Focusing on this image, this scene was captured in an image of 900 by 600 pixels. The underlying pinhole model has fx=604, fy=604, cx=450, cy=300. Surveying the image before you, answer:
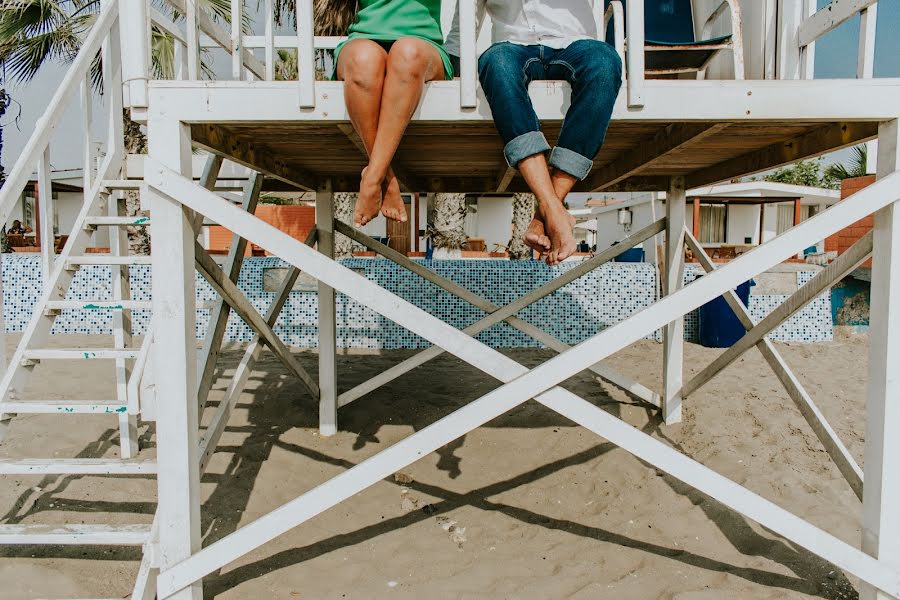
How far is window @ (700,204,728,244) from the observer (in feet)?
65.2

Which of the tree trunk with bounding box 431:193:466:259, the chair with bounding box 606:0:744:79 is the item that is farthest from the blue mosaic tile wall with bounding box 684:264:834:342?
the chair with bounding box 606:0:744:79

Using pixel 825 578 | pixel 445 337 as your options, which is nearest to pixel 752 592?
pixel 825 578

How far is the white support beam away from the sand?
2.29 m

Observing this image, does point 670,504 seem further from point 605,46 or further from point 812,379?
point 812,379

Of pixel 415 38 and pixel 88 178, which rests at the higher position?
pixel 415 38

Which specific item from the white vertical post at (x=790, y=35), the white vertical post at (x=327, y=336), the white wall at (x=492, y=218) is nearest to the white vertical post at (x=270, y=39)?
the white vertical post at (x=327, y=336)

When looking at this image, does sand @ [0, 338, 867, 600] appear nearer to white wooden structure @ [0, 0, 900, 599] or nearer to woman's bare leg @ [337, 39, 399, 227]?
white wooden structure @ [0, 0, 900, 599]

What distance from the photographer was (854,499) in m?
3.07

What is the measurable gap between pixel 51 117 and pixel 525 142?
116 inches

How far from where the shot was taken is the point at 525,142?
2037 millimetres

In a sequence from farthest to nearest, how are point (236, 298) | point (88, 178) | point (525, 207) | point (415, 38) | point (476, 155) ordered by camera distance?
point (525, 207) → point (88, 178) → point (476, 155) → point (236, 298) → point (415, 38)

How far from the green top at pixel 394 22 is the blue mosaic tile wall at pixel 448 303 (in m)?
4.95

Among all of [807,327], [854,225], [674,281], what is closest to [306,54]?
[674,281]

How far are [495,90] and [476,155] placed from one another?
1316 millimetres
